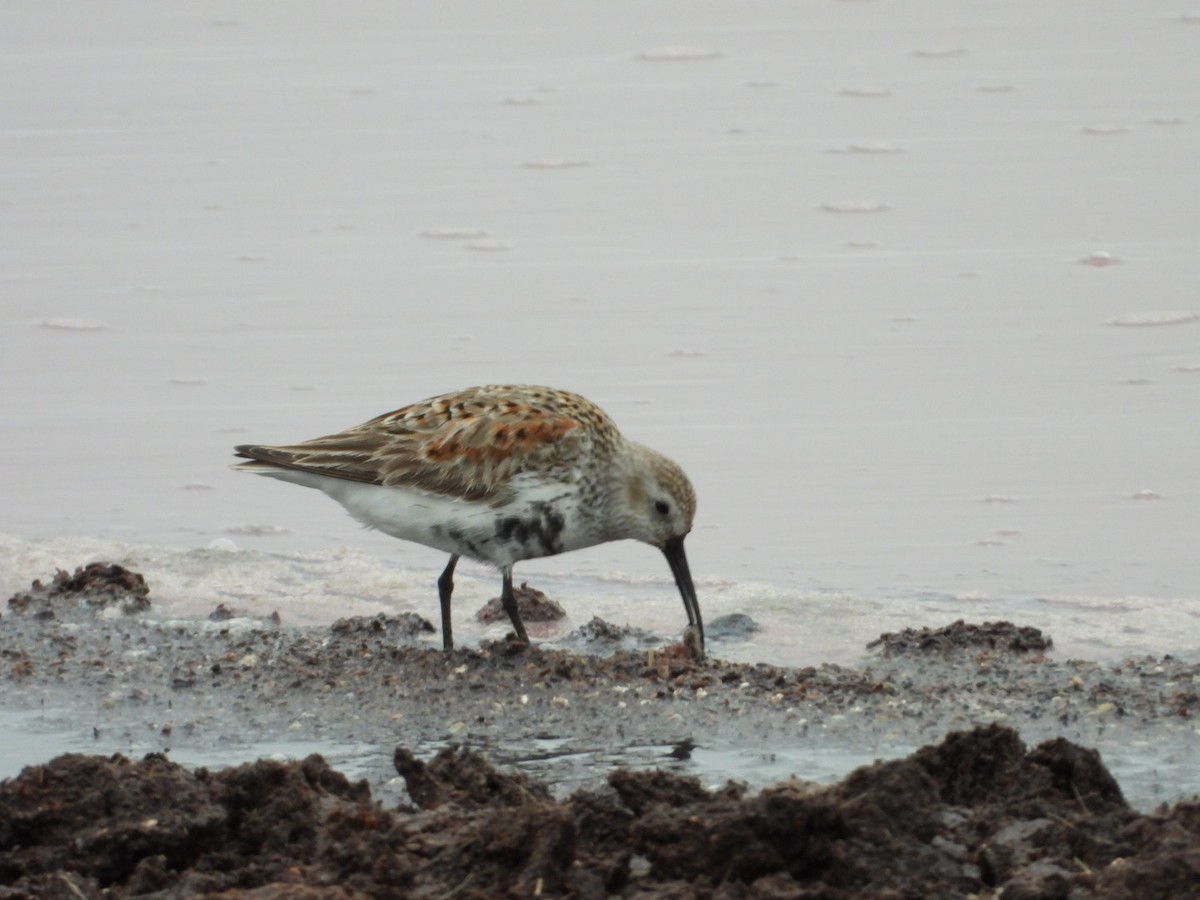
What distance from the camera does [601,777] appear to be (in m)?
5.50

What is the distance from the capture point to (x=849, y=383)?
10.1 metres

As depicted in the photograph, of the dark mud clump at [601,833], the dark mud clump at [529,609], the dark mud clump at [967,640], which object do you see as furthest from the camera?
the dark mud clump at [529,609]

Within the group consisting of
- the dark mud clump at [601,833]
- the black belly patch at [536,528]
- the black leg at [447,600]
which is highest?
the dark mud clump at [601,833]

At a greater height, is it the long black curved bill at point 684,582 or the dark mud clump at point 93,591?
the long black curved bill at point 684,582

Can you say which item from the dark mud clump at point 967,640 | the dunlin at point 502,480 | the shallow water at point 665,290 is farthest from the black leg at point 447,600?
the dark mud clump at point 967,640

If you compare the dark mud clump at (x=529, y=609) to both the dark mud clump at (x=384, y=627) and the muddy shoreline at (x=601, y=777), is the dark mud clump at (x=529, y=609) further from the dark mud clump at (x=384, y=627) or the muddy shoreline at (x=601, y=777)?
the muddy shoreline at (x=601, y=777)

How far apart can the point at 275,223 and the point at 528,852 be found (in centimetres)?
933

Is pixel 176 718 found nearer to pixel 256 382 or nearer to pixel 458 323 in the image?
pixel 256 382

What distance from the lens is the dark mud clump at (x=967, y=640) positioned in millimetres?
6836

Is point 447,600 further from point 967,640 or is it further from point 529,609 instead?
point 967,640

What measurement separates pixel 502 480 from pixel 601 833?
2.72 metres

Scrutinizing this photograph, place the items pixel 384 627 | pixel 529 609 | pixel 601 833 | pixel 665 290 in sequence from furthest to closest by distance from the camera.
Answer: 1. pixel 665 290
2. pixel 529 609
3. pixel 384 627
4. pixel 601 833


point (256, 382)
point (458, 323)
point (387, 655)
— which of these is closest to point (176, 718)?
point (387, 655)

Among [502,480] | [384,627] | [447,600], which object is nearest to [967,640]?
[502,480]
